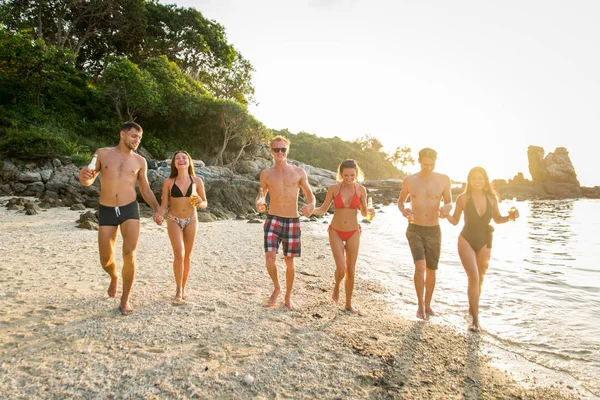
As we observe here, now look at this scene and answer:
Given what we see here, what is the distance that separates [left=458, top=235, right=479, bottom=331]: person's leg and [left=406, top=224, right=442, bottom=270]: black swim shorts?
0.34 meters

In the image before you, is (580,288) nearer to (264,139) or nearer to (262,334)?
(262,334)

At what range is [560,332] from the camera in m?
5.37

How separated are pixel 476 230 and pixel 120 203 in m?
4.67

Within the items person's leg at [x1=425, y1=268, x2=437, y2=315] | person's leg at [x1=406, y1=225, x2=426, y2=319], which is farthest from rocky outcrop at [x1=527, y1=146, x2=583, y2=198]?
person's leg at [x1=406, y1=225, x2=426, y2=319]

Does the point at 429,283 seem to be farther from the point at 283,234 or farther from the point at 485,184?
the point at 283,234

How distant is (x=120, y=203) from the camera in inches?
180

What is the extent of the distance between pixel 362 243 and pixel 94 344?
11526 millimetres

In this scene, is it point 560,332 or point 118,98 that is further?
point 118,98

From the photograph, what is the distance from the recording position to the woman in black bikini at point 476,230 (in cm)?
482

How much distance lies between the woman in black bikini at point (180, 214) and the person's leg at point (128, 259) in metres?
0.51

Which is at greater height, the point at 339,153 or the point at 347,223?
the point at 339,153

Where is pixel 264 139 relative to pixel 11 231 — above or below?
above

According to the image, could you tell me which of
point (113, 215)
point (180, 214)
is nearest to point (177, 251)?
point (180, 214)

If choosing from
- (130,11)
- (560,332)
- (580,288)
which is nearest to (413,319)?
(560,332)
